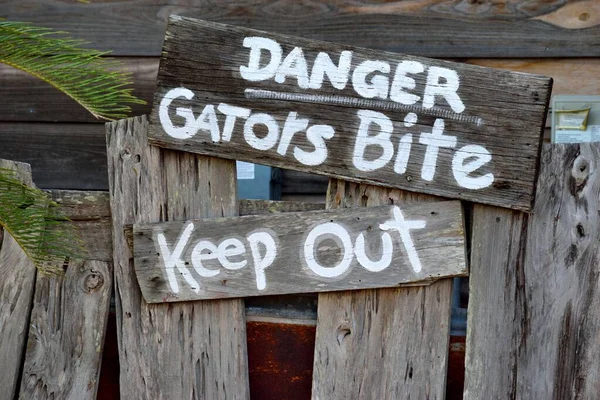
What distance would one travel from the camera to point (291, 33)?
3281 millimetres

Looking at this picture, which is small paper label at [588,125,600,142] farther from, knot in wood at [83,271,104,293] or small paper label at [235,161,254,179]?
knot in wood at [83,271,104,293]

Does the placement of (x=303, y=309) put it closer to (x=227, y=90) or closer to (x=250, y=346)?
(x=250, y=346)

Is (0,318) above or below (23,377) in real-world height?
above

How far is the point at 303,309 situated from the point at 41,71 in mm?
1032

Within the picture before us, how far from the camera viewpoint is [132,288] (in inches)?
92.2

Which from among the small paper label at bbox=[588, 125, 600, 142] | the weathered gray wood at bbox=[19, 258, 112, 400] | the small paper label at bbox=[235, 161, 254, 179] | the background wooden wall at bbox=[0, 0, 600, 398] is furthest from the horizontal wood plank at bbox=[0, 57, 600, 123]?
the weathered gray wood at bbox=[19, 258, 112, 400]

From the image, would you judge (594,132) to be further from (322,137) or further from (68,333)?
(68,333)

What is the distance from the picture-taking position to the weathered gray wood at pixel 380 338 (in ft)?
7.17

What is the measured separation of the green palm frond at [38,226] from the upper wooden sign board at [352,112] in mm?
398

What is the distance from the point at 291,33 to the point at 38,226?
165cm

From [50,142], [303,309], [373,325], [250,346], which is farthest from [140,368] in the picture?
[50,142]

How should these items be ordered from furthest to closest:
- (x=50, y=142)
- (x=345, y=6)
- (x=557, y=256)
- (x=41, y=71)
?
(x=50, y=142)
(x=345, y=6)
(x=557, y=256)
(x=41, y=71)

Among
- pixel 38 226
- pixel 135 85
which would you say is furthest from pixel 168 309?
pixel 135 85

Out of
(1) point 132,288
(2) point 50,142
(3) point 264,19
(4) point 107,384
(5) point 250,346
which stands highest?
(3) point 264,19
